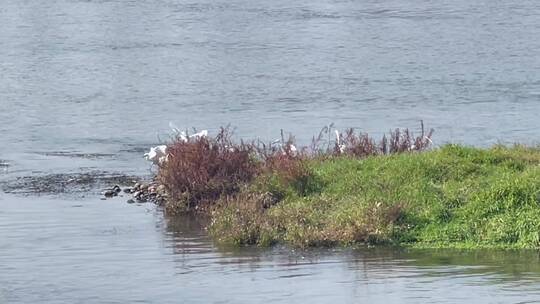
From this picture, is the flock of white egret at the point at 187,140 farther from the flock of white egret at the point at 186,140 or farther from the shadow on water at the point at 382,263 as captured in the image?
the shadow on water at the point at 382,263

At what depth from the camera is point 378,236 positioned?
15039mm

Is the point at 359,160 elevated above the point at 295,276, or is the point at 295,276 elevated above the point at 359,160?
the point at 359,160

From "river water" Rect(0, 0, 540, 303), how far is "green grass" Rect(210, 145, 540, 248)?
0.35m

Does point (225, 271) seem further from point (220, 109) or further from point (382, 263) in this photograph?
point (220, 109)

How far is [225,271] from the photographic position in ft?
46.7

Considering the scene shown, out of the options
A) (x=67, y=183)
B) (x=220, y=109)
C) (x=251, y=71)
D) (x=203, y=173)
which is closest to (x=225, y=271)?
(x=203, y=173)

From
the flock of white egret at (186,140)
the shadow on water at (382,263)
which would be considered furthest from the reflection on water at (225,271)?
the flock of white egret at (186,140)

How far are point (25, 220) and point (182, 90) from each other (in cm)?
1513

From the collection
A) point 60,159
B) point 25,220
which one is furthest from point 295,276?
point 60,159

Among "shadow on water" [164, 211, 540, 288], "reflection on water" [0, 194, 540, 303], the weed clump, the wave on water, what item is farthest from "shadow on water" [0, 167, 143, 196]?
"shadow on water" [164, 211, 540, 288]

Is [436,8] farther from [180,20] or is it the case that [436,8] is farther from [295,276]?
[295,276]

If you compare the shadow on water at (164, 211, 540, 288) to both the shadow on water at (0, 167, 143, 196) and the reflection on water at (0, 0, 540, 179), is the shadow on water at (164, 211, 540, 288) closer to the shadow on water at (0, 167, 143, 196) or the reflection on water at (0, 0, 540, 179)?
the shadow on water at (0, 167, 143, 196)

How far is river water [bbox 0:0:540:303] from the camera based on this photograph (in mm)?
13664

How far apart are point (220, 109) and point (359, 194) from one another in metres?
13.9
